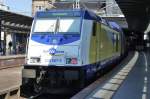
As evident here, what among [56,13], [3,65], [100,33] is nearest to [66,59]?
[56,13]

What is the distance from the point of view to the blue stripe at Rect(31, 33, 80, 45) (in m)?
15.6

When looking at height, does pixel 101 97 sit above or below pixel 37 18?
below

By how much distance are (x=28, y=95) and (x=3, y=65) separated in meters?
11.6

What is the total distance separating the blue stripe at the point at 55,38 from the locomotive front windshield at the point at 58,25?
0.15 m

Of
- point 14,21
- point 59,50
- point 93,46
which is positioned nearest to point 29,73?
point 59,50

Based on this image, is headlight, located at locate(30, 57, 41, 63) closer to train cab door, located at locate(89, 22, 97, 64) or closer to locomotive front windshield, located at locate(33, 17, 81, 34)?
locomotive front windshield, located at locate(33, 17, 81, 34)

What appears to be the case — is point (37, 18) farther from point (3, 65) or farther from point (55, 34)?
point (3, 65)

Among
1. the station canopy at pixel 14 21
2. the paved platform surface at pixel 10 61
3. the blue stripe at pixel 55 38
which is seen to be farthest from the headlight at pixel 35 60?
the station canopy at pixel 14 21

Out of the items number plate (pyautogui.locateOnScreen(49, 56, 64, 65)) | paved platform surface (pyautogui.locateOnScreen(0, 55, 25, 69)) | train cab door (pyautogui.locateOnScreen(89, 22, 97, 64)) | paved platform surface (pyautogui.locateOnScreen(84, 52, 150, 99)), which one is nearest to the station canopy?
paved platform surface (pyautogui.locateOnScreen(0, 55, 25, 69))

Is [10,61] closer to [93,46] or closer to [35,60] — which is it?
[93,46]

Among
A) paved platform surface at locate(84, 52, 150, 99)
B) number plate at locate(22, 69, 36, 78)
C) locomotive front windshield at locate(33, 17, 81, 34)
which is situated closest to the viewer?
paved platform surface at locate(84, 52, 150, 99)

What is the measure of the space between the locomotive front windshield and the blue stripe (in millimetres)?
151

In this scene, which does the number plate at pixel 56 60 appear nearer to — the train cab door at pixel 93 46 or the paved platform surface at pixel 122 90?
the paved platform surface at pixel 122 90

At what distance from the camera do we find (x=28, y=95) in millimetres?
16438
